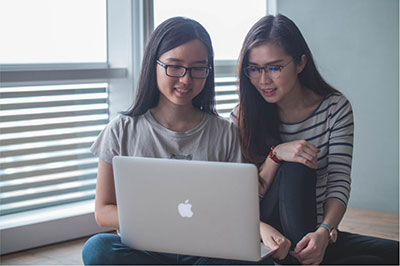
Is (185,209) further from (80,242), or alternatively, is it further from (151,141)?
(80,242)

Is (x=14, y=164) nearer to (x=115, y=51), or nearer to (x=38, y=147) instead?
(x=38, y=147)

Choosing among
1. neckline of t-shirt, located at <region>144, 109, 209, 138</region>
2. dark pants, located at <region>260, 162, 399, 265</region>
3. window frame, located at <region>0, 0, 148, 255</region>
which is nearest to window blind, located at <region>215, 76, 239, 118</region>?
window frame, located at <region>0, 0, 148, 255</region>

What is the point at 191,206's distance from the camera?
56.0 inches

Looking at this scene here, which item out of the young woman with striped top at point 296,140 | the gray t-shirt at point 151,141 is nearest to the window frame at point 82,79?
the gray t-shirt at point 151,141

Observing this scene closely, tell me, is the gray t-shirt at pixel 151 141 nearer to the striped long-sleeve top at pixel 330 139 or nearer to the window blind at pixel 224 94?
the striped long-sleeve top at pixel 330 139

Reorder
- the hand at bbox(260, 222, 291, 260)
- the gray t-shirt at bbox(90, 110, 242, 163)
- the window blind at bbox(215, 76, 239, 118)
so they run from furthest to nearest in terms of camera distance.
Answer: the window blind at bbox(215, 76, 239, 118) < the gray t-shirt at bbox(90, 110, 242, 163) < the hand at bbox(260, 222, 291, 260)

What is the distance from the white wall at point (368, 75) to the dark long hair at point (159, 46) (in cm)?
191

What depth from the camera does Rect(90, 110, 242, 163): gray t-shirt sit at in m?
1.84

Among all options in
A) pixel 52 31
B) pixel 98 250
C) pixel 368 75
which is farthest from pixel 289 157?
pixel 368 75

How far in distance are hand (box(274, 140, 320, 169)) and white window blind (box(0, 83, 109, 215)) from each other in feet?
4.86

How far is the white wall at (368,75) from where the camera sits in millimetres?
3449

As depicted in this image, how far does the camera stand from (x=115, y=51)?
3076 millimetres

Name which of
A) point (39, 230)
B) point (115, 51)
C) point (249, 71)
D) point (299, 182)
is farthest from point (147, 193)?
point (115, 51)

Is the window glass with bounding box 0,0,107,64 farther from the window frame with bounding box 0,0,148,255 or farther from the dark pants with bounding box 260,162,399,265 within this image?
the dark pants with bounding box 260,162,399,265
